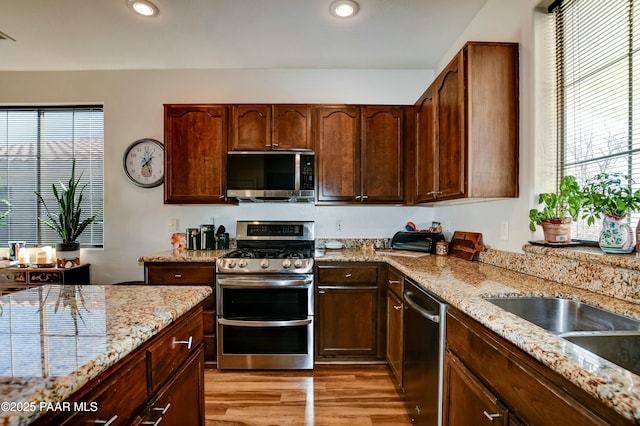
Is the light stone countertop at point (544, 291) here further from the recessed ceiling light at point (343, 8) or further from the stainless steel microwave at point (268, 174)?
the recessed ceiling light at point (343, 8)

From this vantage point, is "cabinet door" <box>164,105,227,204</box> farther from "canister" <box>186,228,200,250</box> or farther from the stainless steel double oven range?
the stainless steel double oven range

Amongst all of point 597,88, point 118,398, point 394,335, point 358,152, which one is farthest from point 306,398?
point 597,88

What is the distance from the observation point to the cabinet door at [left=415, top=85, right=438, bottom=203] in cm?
228

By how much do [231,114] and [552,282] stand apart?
104 inches

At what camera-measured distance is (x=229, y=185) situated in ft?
9.00

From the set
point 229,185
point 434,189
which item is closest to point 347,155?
point 434,189

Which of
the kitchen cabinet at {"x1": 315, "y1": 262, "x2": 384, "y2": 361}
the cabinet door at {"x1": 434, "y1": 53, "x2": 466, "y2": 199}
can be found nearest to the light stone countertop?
the kitchen cabinet at {"x1": 315, "y1": 262, "x2": 384, "y2": 361}

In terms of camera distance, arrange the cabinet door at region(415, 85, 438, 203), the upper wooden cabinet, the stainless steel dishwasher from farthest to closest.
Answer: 1. the upper wooden cabinet
2. the cabinet door at region(415, 85, 438, 203)
3. the stainless steel dishwasher

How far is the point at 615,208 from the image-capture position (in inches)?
50.3

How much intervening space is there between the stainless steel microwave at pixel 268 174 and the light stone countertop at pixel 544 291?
3.37ft

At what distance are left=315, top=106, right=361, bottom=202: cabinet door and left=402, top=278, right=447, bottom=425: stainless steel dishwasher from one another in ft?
3.83

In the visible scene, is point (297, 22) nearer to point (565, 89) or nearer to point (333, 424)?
point (565, 89)

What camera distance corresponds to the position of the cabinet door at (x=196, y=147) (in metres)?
2.82

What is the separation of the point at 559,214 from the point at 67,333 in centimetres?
205
